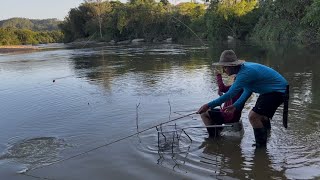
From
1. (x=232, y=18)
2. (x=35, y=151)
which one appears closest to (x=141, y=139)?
(x=35, y=151)

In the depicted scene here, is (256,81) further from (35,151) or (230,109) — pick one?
(35,151)

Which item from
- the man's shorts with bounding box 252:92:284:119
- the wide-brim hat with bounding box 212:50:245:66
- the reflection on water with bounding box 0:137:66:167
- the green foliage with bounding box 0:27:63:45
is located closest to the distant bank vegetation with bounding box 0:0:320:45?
the green foliage with bounding box 0:27:63:45

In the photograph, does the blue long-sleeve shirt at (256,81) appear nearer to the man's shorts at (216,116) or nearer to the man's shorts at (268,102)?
the man's shorts at (268,102)

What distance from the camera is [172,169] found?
18.6 ft

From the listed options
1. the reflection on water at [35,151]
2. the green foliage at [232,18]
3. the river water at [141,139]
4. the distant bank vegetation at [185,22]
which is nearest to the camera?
the river water at [141,139]

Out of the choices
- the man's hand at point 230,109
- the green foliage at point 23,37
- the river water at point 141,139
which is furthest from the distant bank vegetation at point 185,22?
the man's hand at point 230,109

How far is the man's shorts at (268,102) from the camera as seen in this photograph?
5.88m

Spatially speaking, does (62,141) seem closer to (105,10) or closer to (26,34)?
(105,10)

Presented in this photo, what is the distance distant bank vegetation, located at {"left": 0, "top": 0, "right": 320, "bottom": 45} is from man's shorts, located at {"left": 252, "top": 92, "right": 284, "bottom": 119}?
24.9 metres

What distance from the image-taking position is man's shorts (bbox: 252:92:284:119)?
5875 mm

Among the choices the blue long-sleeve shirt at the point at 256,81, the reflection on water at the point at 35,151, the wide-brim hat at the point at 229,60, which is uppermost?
the wide-brim hat at the point at 229,60

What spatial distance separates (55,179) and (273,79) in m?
3.64

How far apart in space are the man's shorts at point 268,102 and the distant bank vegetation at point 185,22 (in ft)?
81.8

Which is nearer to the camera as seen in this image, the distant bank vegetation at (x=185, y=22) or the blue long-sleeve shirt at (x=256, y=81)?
the blue long-sleeve shirt at (x=256, y=81)
